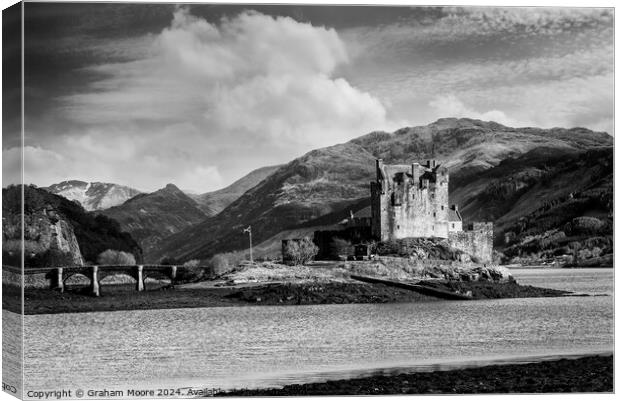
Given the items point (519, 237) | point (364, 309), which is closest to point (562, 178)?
point (519, 237)

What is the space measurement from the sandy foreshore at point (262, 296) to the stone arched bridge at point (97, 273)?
5.13 ft

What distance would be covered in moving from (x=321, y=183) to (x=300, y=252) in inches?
3209

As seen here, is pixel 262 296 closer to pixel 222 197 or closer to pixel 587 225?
pixel 587 225

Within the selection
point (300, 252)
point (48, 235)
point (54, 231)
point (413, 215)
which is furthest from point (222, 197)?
point (413, 215)

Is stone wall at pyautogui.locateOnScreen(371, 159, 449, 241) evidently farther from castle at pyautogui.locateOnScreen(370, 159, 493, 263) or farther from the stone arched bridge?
the stone arched bridge

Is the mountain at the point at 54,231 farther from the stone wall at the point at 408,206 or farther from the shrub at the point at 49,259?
the stone wall at the point at 408,206

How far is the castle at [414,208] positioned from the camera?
1925 inches

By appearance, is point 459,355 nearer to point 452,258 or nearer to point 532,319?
point 532,319

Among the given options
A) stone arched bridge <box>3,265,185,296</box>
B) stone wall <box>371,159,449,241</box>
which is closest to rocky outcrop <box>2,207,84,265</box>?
stone arched bridge <box>3,265,185,296</box>

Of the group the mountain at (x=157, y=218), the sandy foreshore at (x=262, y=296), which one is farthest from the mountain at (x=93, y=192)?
the mountain at (x=157, y=218)

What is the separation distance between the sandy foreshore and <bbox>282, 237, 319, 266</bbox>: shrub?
211 inches

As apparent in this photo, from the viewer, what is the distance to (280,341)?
2883 cm

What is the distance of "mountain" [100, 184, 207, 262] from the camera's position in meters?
87.2

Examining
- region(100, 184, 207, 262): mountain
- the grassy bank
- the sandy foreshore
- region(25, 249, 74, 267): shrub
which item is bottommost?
the grassy bank
